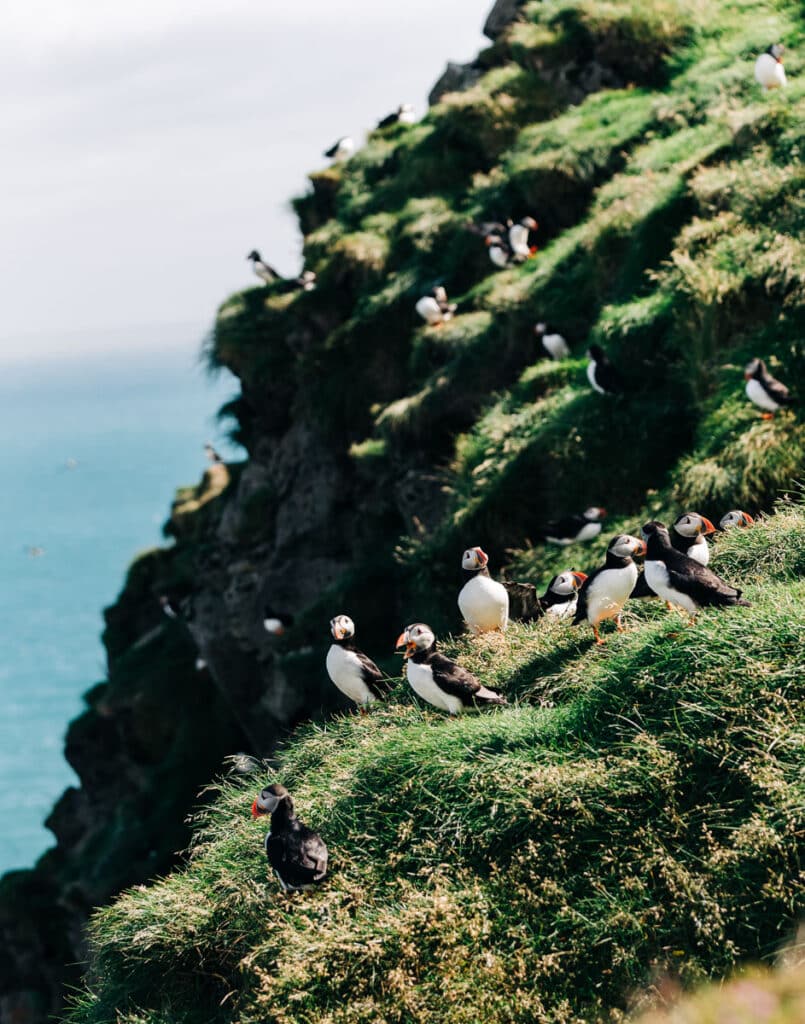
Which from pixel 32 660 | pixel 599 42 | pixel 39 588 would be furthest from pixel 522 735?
pixel 39 588

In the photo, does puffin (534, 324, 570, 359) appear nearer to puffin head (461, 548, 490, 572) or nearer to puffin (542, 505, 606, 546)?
puffin (542, 505, 606, 546)

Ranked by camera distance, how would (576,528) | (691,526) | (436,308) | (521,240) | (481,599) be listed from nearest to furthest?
1. (691,526)
2. (481,599)
3. (576,528)
4. (436,308)
5. (521,240)

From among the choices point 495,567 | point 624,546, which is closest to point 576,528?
point 495,567

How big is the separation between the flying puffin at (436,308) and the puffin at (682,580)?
996 centimetres

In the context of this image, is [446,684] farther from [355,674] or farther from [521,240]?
[521,240]

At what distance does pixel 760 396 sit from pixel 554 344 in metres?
4.18

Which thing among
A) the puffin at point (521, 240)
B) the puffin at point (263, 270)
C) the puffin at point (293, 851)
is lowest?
the puffin at point (293, 851)

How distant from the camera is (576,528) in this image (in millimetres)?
10445

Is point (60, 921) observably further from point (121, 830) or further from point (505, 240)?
point (505, 240)

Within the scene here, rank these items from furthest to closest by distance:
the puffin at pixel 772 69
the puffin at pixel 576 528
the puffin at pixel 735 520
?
1. the puffin at pixel 772 69
2. the puffin at pixel 576 528
3. the puffin at pixel 735 520

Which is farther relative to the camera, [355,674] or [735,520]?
[735,520]

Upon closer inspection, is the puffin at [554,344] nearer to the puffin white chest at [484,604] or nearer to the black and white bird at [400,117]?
the puffin white chest at [484,604]

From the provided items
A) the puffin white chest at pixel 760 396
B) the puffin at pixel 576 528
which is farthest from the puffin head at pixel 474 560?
the puffin white chest at pixel 760 396

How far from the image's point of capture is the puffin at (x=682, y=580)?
5969 mm
